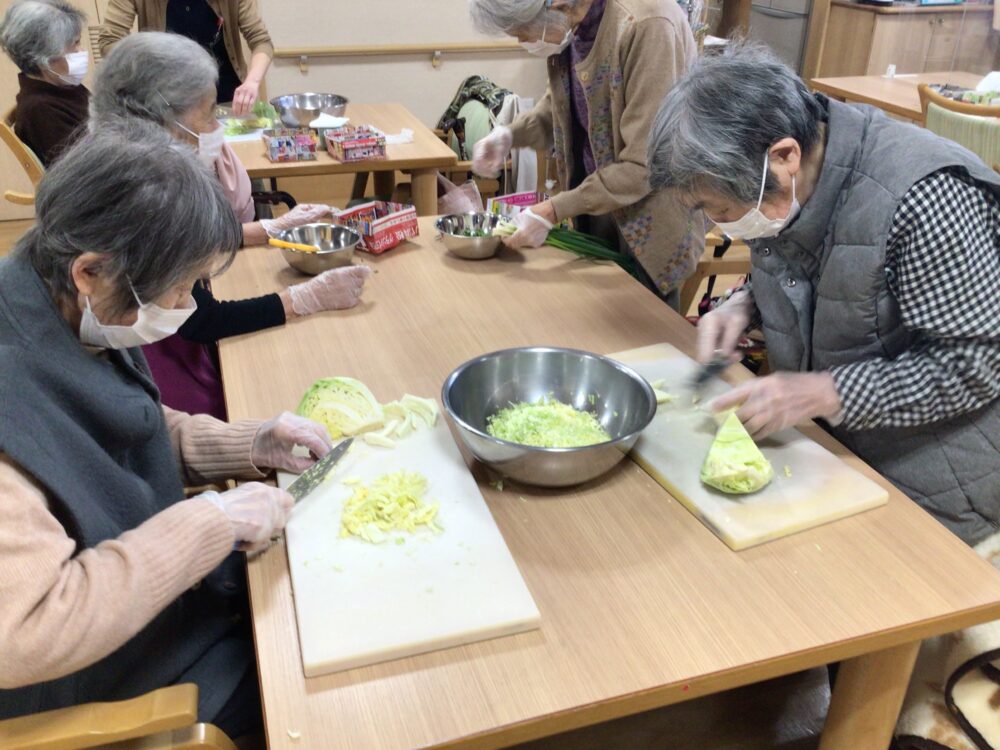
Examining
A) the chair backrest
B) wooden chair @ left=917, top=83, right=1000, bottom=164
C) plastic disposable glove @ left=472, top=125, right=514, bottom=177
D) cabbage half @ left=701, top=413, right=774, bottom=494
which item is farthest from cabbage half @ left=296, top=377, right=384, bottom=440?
wooden chair @ left=917, top=83, right=1000, bottom=164

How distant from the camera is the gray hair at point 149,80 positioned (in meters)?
1.89

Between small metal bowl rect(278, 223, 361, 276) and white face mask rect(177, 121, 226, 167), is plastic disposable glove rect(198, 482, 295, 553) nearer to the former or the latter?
small metal bowl rect(278, 223, 361, 276)

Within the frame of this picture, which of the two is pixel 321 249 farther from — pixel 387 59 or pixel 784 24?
pixel 784 24

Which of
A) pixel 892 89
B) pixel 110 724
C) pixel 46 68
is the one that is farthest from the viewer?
pixel 892 89

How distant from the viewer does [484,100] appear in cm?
409

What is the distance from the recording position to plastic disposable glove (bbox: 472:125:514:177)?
247 centimetres

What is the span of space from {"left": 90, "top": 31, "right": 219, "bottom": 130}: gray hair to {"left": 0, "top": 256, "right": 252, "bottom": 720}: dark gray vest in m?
0.96

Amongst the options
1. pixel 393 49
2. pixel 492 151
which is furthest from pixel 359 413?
pixel 393 49

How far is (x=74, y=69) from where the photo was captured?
114 inches

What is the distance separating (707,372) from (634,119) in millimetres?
772

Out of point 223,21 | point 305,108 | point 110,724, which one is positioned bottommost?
point 110,724

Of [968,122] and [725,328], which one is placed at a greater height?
[968,122]

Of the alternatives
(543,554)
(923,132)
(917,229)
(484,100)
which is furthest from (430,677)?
(484,100)

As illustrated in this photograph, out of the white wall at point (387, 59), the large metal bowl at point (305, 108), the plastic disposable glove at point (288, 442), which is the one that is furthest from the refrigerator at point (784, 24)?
the plastic disposable glove at point (288, 442)
